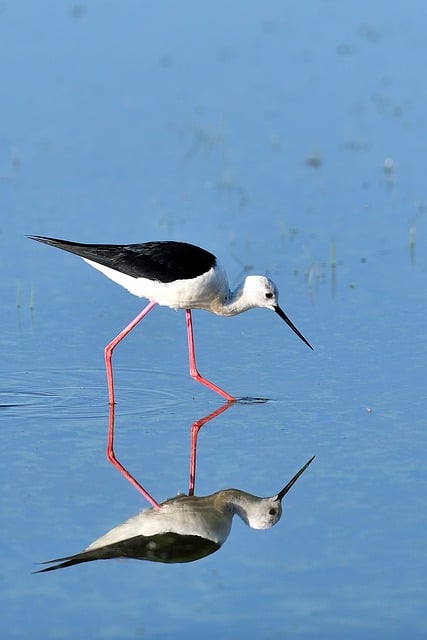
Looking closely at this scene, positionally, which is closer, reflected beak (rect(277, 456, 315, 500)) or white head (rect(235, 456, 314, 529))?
white head (rect(235, 456, 314, 529))

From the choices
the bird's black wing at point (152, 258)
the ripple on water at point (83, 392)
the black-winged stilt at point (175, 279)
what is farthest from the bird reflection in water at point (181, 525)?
the bird's black wing at point (152, 258)

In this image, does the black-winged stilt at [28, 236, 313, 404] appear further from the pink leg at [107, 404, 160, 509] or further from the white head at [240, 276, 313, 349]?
the pink leg at [107, 404, 160, 509]

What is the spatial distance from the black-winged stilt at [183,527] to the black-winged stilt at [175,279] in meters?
1.30

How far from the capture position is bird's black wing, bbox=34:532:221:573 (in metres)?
5.37

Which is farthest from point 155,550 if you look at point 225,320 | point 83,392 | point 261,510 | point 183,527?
point 225,320

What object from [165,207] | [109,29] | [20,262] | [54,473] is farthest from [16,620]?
[109,29]

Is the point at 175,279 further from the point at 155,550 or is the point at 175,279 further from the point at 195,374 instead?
the point at 155,550

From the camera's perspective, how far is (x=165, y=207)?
10.5 m

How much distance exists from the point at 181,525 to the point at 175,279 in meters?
1.90

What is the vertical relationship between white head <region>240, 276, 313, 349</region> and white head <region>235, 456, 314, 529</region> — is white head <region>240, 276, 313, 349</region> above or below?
above

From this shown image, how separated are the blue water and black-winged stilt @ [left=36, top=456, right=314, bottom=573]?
8 cm

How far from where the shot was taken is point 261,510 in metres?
5.92

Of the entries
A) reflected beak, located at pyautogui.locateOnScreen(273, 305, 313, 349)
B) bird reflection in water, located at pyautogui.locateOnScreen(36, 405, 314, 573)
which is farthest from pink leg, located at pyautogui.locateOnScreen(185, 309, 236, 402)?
bird reflection in water, located at pyautogui.locateOnScreen(36, 405, 314, 573)

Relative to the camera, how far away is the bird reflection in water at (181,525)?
5.46m
